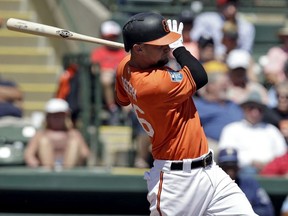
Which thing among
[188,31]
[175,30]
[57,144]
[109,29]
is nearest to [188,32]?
[188,31]

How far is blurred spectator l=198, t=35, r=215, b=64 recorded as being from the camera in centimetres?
1036

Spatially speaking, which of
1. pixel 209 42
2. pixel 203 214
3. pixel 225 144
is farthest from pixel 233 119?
pixel 203 214

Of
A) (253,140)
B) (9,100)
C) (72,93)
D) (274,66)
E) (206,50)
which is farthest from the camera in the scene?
(274,66)

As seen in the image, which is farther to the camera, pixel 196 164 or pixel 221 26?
pixel 221 26

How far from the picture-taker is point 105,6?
12.6 m

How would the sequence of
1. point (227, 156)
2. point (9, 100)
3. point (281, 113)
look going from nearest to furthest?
point (227, 156)
point (281, 113)
point (9, 100)

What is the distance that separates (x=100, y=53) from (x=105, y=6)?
1942mm

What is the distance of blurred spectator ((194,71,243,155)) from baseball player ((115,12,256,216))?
351 cm

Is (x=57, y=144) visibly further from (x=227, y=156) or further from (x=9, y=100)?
(x=227, y=156)

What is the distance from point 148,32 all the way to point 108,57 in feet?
17.8

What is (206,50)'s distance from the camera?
10359mm

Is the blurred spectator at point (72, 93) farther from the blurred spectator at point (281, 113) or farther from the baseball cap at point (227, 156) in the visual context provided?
the baseball cap at point (227, 156)

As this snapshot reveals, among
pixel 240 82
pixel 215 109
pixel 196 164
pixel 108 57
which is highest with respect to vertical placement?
pixel 108 57

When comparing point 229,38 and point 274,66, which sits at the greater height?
point 229,38
